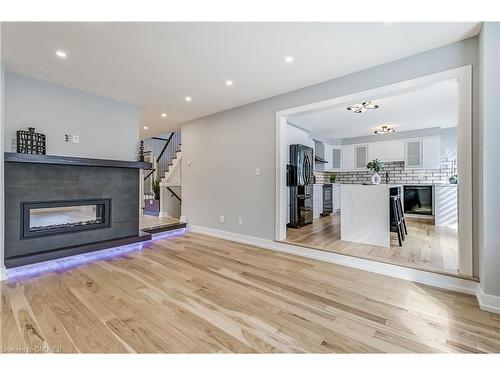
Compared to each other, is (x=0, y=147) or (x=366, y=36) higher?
(x=366, y=36)

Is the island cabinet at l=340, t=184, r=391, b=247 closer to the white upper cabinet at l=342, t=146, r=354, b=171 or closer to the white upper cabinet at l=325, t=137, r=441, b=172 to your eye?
the white upper cabinet at l=325, t=137, r=441, b=172

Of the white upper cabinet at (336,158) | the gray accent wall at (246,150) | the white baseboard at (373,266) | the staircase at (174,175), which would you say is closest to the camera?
the white baseboard at (373,266)

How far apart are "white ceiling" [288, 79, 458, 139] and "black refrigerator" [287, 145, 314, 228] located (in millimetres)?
786

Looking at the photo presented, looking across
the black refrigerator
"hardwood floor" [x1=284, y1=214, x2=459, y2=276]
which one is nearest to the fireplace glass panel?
"hardwood floor" [x1=284, y1=214, x2=459, y2=276]

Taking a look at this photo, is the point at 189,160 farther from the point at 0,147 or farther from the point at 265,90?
the point at 0,147

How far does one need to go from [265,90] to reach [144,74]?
66.8 inches

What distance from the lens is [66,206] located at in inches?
128

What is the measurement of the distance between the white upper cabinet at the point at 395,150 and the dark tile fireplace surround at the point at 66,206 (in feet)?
21.1

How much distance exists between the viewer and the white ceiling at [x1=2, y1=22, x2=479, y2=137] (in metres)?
2.07

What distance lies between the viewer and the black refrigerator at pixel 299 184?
4797 millimetres

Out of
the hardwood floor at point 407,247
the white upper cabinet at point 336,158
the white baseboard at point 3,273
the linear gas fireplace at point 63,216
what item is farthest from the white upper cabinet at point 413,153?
the white baseboard at point 3,273

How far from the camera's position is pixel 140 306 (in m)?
1.99

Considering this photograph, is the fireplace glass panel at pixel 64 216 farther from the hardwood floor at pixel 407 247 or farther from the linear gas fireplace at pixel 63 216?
the hardwood floor at pixel 407 247
